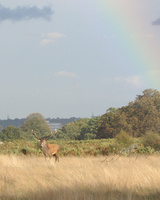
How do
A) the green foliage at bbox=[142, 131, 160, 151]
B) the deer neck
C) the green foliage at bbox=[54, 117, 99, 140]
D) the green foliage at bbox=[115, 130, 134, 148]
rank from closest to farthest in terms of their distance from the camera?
the deer neck
the green foliage at bbox=[115, 130, 134, 148]
the green foliage at bbox=[142, 131, 160, 151]
the green foliage at bbox=[54, 117, 99, 140]

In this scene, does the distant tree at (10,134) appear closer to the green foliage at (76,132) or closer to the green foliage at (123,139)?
the green foliage at (76,132)

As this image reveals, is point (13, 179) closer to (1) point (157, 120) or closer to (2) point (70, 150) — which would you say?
(2) point (70, 150)

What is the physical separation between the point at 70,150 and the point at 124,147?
11.6ft

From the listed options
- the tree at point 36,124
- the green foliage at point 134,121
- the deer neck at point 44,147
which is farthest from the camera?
the tree at point 36,124

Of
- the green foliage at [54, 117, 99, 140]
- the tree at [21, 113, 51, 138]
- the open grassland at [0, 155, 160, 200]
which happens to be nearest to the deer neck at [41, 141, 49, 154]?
the open grassland at [0, 155, 160, 200]

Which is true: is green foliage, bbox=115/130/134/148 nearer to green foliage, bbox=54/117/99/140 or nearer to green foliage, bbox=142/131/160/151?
green foliage, bbox=142/131/160/151

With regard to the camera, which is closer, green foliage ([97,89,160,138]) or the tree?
green foliage ([97,89,160,138])

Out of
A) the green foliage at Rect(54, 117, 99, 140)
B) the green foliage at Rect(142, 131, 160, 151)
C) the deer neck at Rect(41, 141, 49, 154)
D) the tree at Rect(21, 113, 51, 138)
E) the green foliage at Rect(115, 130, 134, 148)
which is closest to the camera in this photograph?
the deer neck at Rect(41, 141, 49, 154)

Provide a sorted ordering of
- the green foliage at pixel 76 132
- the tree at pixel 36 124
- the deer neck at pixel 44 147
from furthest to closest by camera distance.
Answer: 1. the tree at pixel 36 124
2. the green foliage at pixel 76 132
3. the deer neck at pixel 44 147

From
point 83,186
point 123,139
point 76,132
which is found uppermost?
point 123,139

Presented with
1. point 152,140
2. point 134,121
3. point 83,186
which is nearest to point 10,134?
point 134,121

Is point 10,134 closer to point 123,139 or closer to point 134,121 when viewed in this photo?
point 134,121

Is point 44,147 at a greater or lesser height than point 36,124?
lesser

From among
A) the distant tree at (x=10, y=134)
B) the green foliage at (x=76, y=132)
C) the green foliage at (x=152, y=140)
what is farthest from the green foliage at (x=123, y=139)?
the green foliage at (x=76, y=132)
